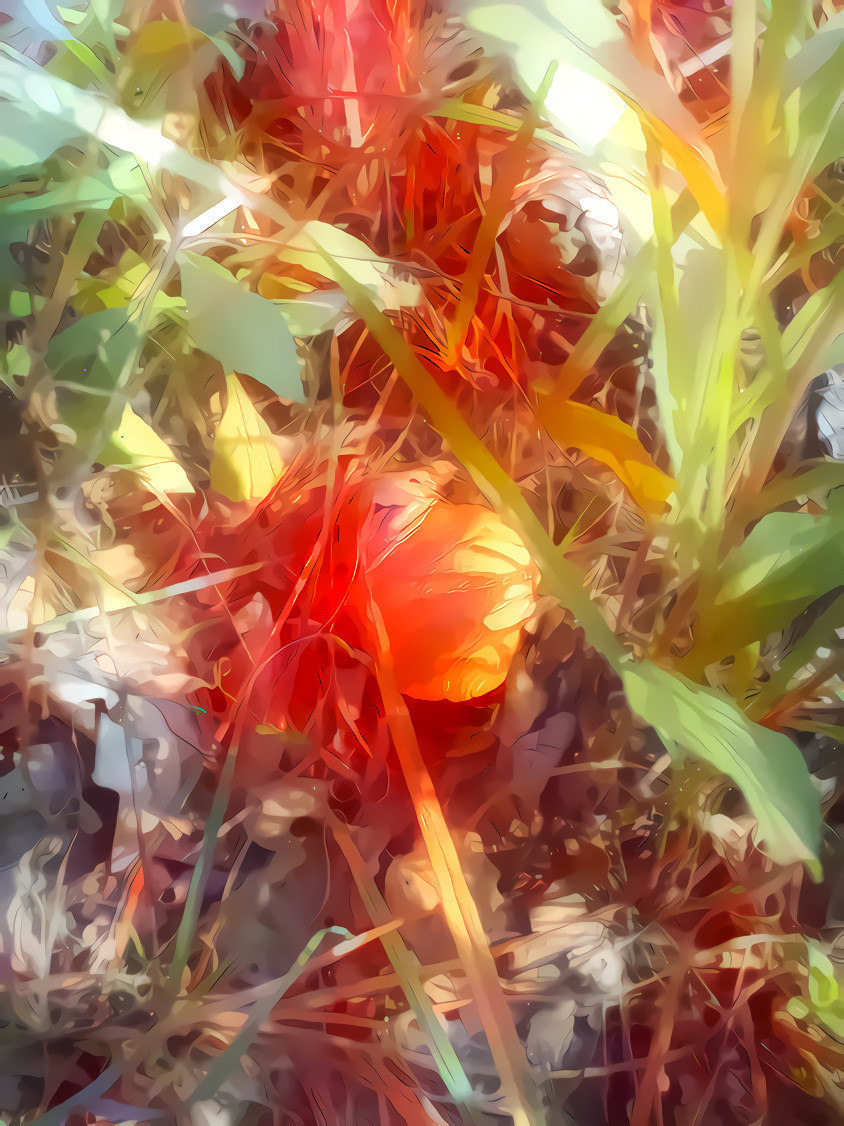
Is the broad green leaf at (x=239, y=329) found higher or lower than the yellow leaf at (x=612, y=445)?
higher

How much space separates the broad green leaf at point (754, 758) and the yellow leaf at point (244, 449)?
14 cm

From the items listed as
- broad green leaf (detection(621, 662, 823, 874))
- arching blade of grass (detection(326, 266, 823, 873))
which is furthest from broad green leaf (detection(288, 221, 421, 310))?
broad green leaf (detection(621, 662, 823, 874))

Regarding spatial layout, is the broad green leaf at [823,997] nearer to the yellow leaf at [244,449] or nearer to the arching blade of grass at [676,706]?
the arching blade of grass at [676,706]

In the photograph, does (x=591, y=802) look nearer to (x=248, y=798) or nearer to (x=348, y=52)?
(x=248, y=798)

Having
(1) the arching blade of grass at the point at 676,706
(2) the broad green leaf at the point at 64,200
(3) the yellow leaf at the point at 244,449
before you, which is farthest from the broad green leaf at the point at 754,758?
(2) the broad green leaf at the point at 64,200

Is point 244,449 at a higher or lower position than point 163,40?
lower

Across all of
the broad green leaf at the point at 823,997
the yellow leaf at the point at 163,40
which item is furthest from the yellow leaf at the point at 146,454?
the broad green leaf at the point at 823,997

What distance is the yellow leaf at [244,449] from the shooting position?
239mm

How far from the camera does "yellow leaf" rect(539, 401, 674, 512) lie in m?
0.23

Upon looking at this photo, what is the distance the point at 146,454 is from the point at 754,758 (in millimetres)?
215

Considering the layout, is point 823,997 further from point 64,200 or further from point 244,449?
point 64,200

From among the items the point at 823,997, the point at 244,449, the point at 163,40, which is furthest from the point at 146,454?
the point at 823,997

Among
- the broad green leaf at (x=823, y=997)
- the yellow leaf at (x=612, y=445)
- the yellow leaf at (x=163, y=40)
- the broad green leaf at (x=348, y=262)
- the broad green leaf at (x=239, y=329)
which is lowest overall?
the broad green leaf at (x=823, y=997)

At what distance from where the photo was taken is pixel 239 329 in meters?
0.24
